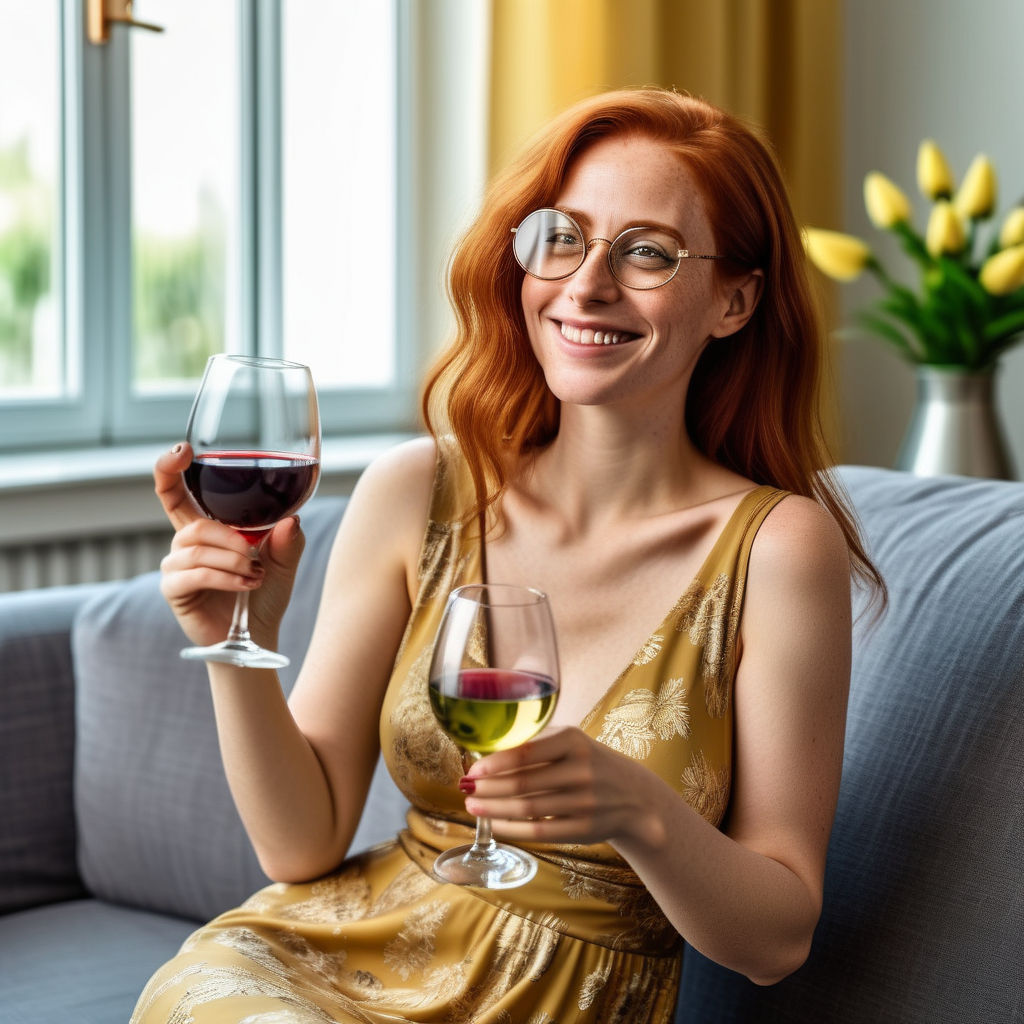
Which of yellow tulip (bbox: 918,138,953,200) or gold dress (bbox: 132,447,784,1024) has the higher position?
yellow tulip (bbox: 918,138,953,200)

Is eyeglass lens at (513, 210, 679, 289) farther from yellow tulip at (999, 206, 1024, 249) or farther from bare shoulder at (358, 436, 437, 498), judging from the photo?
yellow tulip at (999, 206, 1024, 249)

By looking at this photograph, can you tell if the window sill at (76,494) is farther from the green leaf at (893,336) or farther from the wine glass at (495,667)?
the wine glass at (495,667)

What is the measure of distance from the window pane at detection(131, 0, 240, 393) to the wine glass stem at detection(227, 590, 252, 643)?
1951 millimetres

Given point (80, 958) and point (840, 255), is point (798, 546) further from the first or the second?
point (840, 255)

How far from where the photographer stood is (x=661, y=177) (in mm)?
1311

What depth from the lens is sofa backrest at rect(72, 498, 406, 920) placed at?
177 centimetres

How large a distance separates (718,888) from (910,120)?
283cm

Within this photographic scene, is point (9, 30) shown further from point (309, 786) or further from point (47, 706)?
point (309, 786)

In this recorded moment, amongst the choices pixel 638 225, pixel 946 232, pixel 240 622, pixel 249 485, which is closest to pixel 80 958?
pixel 240 622

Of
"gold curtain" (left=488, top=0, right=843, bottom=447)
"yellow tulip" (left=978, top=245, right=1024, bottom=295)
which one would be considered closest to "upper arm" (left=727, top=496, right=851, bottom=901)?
"yellow tulip" (left=978, top=245, right=1024, bottom=295)

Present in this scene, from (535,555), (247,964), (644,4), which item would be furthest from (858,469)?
(644,4)

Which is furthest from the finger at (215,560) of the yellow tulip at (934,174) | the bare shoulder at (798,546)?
the yellow tulip at (934,174)

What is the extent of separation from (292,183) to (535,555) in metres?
1.99

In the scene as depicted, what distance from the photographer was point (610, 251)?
129 cm
